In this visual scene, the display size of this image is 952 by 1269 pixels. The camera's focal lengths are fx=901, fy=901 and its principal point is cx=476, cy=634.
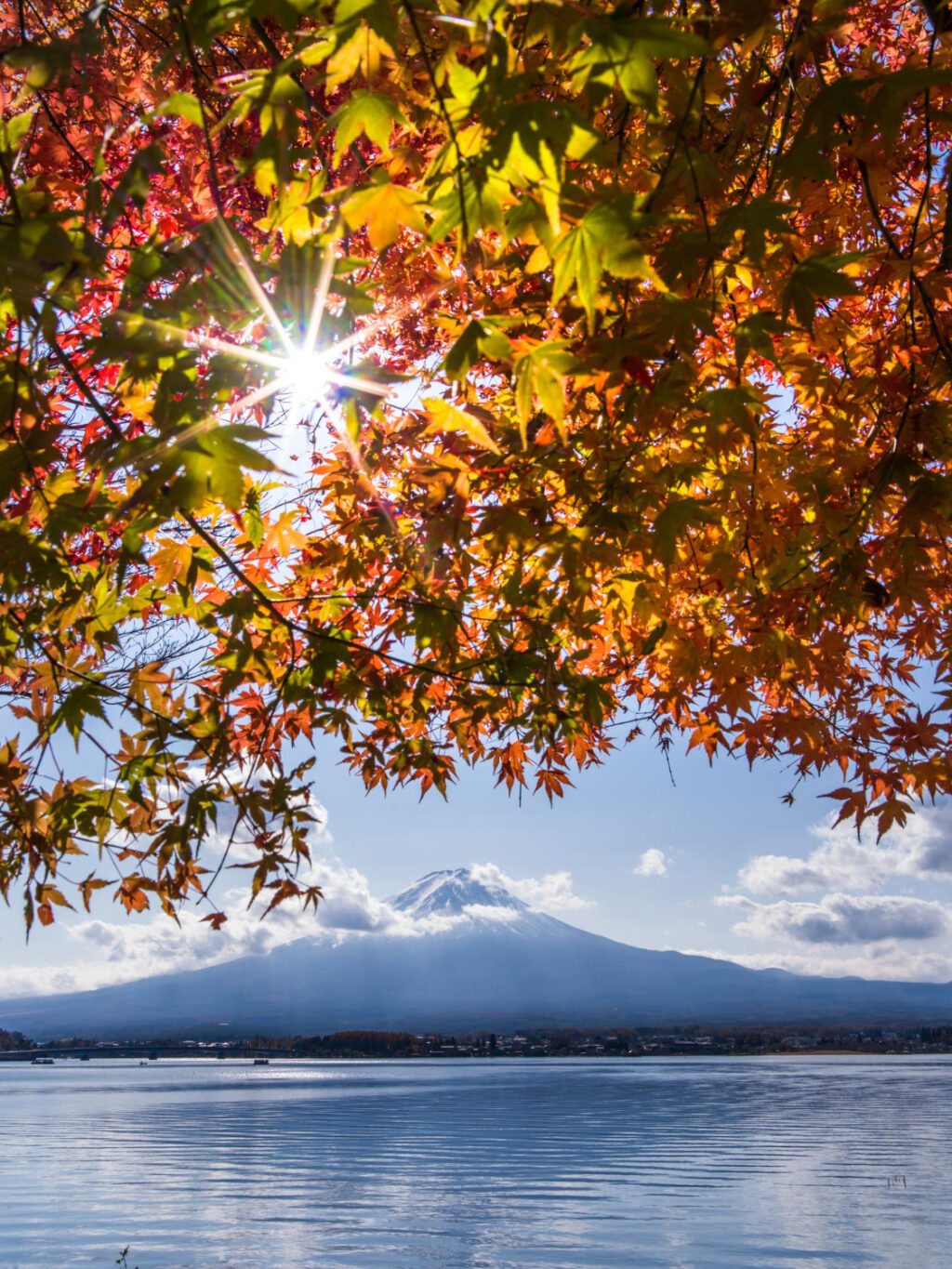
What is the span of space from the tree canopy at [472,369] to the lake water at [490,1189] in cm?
1644

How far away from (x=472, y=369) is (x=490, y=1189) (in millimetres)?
31021

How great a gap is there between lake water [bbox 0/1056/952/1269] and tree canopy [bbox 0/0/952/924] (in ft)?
54.0

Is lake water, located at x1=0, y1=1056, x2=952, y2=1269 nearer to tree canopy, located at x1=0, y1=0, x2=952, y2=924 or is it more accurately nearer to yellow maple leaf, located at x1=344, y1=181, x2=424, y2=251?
tree canopy, located at x1=0, y1=0, x2=952, y2=924

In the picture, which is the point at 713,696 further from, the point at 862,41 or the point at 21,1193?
the point at 21,1193

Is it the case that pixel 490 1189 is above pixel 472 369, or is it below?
below

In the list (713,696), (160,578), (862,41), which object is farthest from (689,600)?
(862,41)

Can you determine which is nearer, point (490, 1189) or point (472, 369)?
point (472, 369)

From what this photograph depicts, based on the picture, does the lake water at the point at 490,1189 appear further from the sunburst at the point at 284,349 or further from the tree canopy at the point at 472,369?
the sunburst at the point at 284,349

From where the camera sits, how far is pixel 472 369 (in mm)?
2191

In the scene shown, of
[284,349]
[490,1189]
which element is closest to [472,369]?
[284,349]

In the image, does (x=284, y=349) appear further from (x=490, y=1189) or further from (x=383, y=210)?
(x=490, y=1189)

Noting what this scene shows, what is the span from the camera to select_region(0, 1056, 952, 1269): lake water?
18.7 meters

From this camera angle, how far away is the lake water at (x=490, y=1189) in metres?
18.7

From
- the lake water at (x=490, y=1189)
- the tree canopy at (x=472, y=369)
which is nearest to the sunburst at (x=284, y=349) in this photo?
the tree canopy at (x=472, y=369)
